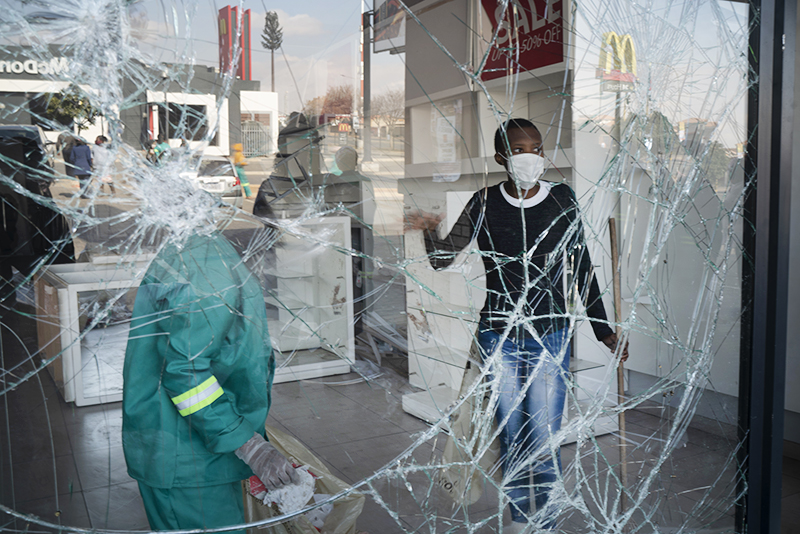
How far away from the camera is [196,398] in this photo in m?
1.37

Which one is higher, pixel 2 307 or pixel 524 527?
pixel 2 307

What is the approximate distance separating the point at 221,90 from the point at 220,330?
20.4 inches

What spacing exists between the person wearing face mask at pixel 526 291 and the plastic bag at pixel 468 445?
46mm

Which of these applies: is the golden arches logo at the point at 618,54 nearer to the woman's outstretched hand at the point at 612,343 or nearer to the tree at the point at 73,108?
the woman's outstretched hand at the point at 612,343

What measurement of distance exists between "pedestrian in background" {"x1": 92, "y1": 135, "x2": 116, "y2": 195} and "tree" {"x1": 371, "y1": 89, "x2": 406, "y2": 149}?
23.6 inches

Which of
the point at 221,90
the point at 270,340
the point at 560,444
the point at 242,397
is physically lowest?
the point at 560,444

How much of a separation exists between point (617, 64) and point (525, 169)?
0.50 metres

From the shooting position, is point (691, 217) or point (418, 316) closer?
point (418, 316)

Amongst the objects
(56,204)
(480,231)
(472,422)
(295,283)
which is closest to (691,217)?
(480,231)

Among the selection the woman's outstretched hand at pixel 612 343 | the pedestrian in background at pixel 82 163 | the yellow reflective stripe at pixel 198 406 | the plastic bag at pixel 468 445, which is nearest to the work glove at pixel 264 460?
the yellow reflective stripe at pixel 198 406

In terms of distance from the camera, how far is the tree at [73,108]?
4.00 feet

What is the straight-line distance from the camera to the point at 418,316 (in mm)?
1627

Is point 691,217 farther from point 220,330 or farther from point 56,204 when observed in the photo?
point 56,204

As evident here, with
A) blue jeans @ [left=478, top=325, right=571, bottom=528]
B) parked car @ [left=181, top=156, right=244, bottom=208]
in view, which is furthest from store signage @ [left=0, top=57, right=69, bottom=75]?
blue jeans @ [left=478, top=325, right=571, bottom=528]
